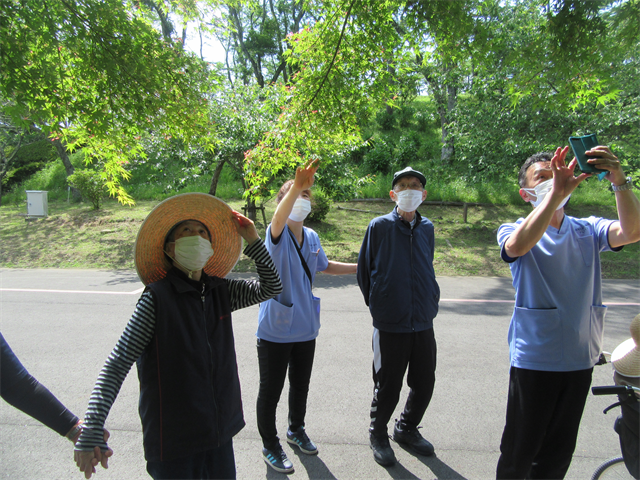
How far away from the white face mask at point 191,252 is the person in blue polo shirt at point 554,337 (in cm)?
162

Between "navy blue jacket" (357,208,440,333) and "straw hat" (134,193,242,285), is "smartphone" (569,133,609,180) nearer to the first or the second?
"navy blue jacket" (357,208,440,333)

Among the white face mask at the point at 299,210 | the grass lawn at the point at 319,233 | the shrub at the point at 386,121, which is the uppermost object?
the shrub at the point at 386,121

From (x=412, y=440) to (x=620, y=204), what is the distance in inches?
83.5

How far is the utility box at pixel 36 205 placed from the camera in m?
15.7

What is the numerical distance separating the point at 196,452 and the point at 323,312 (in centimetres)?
477

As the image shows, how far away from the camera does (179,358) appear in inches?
72.9

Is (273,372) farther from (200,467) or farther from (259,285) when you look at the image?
(200,467)

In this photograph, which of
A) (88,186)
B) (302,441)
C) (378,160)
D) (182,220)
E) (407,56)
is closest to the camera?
(182,220)

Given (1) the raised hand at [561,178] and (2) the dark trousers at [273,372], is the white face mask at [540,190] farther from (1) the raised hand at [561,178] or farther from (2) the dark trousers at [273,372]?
(2) the dark trousers at [273,372]

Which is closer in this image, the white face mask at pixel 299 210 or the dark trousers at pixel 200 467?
the dark trousers at pixel 200 467

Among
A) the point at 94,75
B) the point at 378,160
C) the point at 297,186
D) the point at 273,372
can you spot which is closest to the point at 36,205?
the point at 378,160

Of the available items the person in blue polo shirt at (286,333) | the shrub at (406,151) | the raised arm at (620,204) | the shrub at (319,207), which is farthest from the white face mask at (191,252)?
the shrub at (406,151)

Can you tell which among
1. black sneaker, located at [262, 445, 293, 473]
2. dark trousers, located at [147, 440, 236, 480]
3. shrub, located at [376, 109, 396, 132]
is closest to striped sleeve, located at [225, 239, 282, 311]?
dark trousers, located at [147, 440, 236, 480]

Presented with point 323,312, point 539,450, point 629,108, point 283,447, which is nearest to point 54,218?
point 323,312
